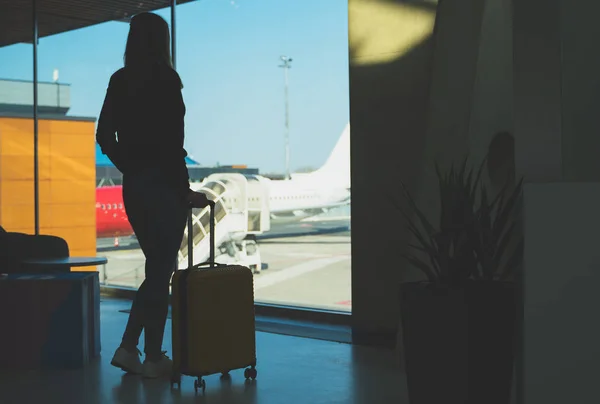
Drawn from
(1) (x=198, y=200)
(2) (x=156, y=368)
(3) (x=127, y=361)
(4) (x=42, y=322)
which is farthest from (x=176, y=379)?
(4) (x=42, y=322)

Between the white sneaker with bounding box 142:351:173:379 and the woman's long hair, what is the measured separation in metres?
1.28

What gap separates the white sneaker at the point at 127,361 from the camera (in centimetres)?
311

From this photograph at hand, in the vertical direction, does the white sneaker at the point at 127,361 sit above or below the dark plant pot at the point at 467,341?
below

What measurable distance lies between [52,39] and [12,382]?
520 cm

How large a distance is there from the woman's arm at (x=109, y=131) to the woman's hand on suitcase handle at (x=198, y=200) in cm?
33

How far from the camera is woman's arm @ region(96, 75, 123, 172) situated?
118 inches

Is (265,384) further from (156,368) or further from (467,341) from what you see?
(467,341)

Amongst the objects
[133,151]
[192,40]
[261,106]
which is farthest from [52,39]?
[133,151]

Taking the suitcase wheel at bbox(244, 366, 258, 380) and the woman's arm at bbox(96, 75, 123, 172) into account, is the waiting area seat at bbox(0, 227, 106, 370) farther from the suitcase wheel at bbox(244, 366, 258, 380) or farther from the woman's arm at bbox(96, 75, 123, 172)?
the suitcase wheel at bbox(244, 366, 258, 380)

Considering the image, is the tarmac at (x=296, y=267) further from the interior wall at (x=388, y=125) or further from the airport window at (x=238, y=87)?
the interior wall at (x=388, y=125)

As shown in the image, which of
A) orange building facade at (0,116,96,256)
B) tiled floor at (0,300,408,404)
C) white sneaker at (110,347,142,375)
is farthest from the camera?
orange building facade at (0,116,96,256)

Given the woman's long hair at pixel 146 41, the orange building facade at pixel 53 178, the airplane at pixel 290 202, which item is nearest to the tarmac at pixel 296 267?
the airplane at pixel 290 202

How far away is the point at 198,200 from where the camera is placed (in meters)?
2.93

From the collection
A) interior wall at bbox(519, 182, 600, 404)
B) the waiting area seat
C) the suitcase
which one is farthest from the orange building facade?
interior wall at bbox(519, 182, 600, 404)
